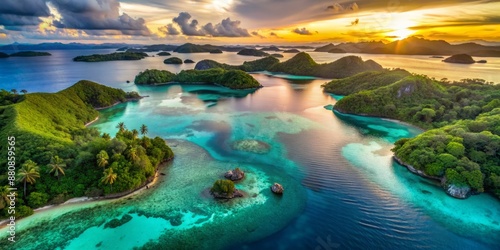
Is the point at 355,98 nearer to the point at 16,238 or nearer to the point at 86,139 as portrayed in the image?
the point at 86,139

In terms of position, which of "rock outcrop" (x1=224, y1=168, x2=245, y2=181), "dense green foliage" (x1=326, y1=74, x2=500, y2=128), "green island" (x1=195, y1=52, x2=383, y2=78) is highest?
"green island" (x1=195, y1=52, x2=383, y2=78)

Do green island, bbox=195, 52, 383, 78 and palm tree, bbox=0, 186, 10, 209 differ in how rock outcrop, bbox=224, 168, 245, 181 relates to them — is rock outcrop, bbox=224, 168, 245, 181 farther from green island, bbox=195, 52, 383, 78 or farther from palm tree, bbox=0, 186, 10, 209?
green island, bbox=195, 52, 383, 78

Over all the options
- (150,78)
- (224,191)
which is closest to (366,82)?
(224,191)

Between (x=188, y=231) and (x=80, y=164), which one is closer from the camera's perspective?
(x=188, y=231)

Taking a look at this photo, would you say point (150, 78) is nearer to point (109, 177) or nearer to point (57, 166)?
point (57, 166)

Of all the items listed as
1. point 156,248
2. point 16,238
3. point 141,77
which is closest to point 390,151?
point 156,248

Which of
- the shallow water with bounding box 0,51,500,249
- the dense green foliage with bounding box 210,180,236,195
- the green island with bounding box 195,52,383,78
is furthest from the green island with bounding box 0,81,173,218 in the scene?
the green island with bounding box 195,52,383,78

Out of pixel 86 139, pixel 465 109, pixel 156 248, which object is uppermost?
pixel 465 109
